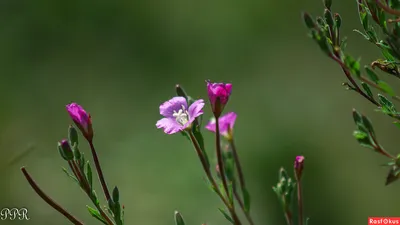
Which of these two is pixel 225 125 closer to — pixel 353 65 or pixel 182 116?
pixel 182 116

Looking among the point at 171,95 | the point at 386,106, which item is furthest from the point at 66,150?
the point at 171,95

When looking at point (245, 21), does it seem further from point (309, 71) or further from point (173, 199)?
point (173, 199)

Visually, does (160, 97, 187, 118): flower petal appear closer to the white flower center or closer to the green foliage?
the white flower center

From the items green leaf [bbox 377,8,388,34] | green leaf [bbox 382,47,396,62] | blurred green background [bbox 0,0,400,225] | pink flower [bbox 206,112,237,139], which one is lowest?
green leaf [bbox 382,47,396,62]

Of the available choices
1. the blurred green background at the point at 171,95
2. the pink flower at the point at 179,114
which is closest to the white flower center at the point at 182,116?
the pink flower at the point at 179,114

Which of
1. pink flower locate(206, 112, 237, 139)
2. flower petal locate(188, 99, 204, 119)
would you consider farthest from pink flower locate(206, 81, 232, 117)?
pink flower locate(206, 112, 237, 139)
